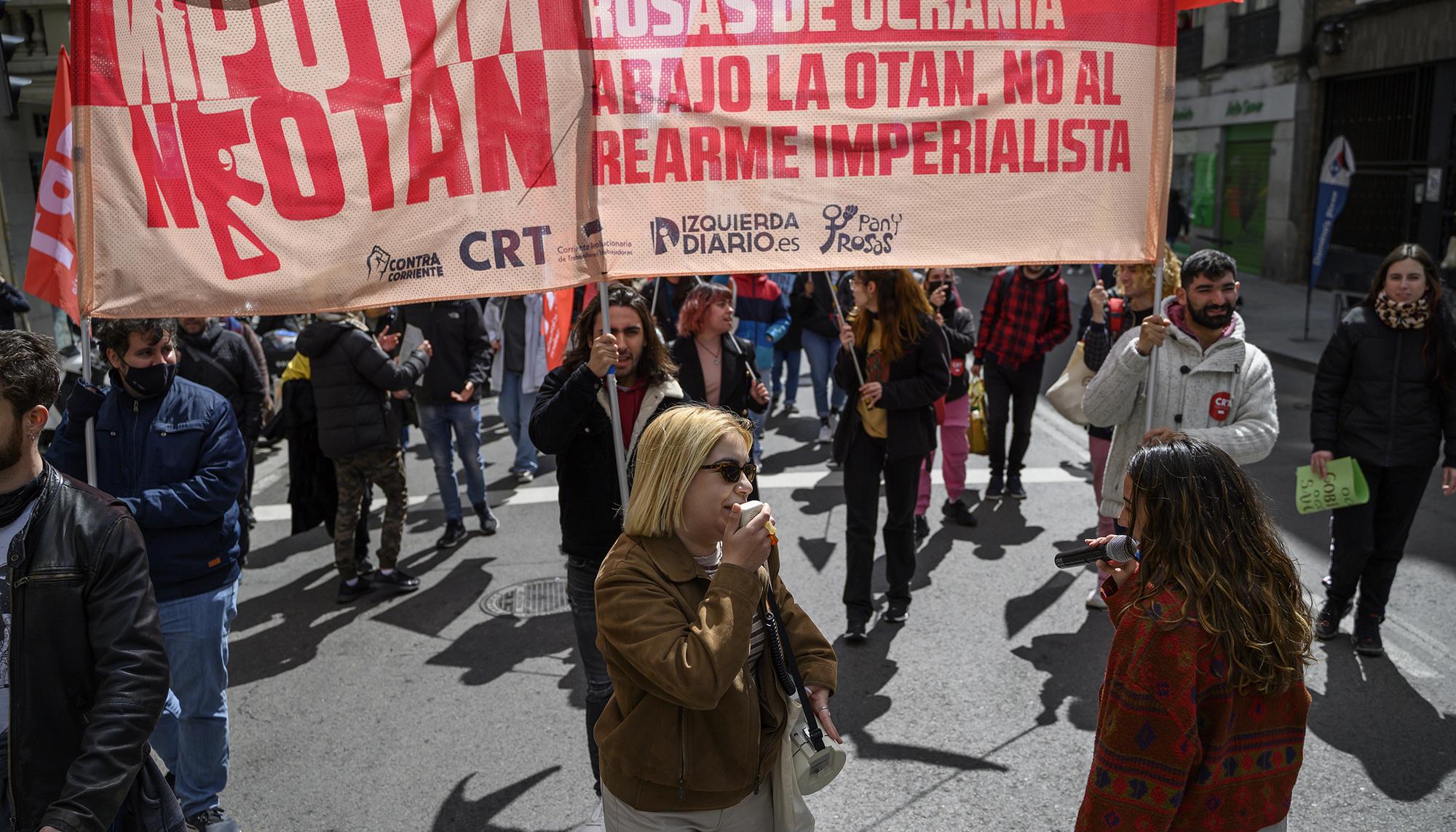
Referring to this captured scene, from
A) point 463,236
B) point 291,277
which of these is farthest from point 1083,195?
point 291,277

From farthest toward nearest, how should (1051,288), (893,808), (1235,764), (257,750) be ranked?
(1051,288) → (257,750) → (893,808) → (1235,764)

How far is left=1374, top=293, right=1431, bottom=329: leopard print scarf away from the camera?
515 cm

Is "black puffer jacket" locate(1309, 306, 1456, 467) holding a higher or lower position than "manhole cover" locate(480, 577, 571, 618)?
higher

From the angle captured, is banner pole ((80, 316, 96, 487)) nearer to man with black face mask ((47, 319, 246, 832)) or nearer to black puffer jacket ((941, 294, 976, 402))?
man with black face mask ((47, 319, 246, 832))

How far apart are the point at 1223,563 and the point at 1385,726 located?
2.97m

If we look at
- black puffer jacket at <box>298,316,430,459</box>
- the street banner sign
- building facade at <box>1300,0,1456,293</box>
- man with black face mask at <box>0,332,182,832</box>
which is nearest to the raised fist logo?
man with black face mask at <box>0,332,182,832</box>

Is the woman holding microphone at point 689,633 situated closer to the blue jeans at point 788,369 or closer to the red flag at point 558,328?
the red flag at point 558,328

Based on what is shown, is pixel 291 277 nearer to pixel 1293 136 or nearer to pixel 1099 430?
pixel 1099 430

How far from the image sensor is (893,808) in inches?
167

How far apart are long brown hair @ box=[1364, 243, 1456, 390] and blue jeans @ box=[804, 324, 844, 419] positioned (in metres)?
5.55

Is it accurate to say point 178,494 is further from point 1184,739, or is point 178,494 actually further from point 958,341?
point 958,341

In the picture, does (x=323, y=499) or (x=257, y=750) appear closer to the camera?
(x=257, y=750)

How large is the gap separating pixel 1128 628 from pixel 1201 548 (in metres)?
0.24

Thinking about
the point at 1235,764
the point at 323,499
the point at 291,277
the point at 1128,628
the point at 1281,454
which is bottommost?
the point at 1281,454
